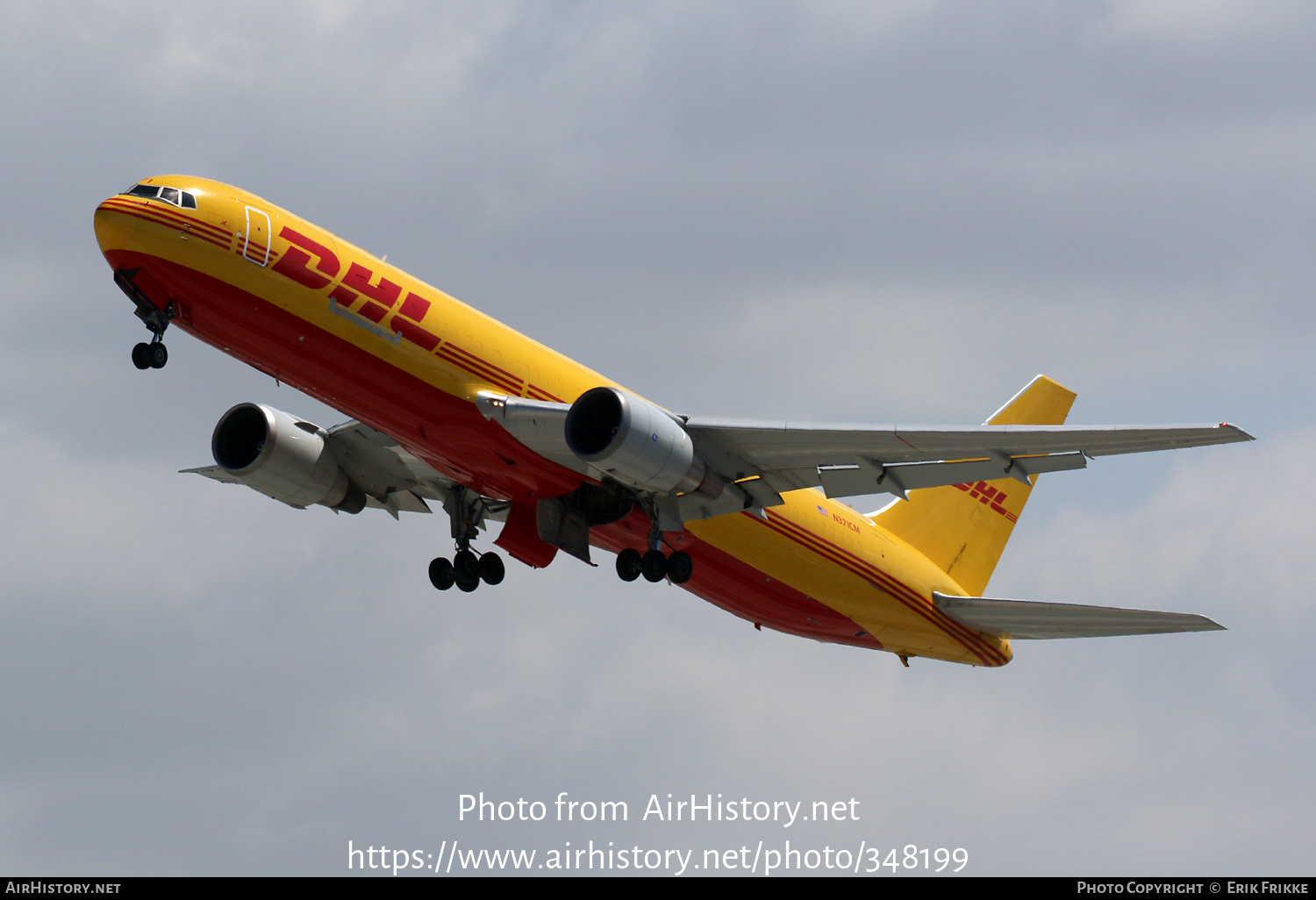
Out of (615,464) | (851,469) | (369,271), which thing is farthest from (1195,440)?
(369,271)

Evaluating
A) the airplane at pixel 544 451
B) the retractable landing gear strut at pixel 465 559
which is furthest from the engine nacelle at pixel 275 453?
the retractable landing gear strut at pixel 465 559

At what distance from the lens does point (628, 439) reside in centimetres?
2881

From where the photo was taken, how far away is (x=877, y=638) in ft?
125

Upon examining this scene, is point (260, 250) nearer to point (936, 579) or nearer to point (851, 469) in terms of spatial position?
point (851, 469)

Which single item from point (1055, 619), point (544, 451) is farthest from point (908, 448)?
point (1055, 619)

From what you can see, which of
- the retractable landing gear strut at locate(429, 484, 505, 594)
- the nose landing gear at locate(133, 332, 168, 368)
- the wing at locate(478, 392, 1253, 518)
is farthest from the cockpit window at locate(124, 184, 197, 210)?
the retractable landing gear strut at locate(429, 484, 505, 594)

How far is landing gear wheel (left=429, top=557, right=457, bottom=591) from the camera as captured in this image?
36.0 metres

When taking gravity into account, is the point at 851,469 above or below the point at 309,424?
below

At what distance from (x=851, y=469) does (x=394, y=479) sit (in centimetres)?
1157

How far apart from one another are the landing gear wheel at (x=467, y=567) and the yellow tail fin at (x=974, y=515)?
1077cm

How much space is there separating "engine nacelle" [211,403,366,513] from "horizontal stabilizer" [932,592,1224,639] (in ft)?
51.0

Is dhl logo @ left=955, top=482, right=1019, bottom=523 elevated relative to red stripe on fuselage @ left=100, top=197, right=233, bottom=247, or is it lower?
elevated

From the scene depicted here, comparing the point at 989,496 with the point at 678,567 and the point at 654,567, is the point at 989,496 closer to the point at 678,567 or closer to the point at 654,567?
the point at 678,567

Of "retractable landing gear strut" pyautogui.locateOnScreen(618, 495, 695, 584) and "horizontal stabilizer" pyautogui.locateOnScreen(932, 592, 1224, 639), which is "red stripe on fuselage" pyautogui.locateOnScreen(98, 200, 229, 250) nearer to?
"retractable landing gear strut" pyautogui.locateOnScreen(618, 495, 695, 584)
